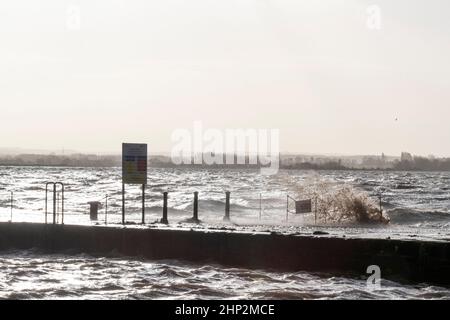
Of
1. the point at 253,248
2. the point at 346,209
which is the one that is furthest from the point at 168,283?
the point at 346,209

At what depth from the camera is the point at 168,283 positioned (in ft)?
49.6

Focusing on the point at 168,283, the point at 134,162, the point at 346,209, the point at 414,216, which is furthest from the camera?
the point at 414,216

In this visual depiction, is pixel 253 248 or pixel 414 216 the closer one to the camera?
pixel 253 248

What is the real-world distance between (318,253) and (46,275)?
20.1 feet

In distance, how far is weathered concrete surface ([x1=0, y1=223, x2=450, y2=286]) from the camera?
15977 mm

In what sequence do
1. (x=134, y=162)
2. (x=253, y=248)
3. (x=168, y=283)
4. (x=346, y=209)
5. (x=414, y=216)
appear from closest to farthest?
(x=168, y=283) → (x=253, y=248) → (x=134, y=162) → (x=346, y=209) → (x=414, y=216)

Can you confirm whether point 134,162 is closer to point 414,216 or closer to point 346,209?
point 346,209

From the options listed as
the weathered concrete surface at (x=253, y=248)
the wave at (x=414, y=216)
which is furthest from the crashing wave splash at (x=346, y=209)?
the weathered concrete surface at (x=253, y=248)

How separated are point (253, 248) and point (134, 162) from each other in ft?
18.4

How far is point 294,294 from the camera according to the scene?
14.0 meters

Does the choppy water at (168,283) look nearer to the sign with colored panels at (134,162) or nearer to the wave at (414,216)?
the sign with colored panels at (134,162)

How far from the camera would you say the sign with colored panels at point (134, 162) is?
2148 centimetres
